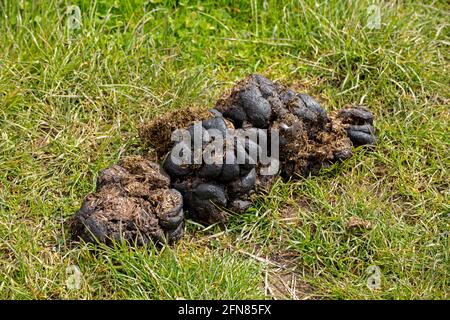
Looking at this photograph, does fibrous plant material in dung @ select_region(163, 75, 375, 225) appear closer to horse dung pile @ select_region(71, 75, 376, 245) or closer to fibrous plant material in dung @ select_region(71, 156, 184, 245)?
horse dung pile @ select_region(71, 75, 376, 245)

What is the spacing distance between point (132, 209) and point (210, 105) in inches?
44.6

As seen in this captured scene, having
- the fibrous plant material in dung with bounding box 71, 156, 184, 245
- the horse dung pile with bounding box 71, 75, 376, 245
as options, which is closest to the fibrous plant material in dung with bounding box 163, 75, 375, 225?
the horse dung pile with bounding box 71, 75, 376, 245

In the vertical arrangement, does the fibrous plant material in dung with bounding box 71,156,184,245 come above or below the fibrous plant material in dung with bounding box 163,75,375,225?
below

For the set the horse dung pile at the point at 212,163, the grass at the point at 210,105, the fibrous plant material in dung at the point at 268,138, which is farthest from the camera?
the fibrous plant material in dung at the point at 268,138

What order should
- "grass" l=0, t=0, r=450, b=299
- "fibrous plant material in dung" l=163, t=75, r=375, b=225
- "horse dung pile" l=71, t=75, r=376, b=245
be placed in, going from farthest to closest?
"fibrous plant material in dung" l=163, t=75, r=375, b=225, "horse dung pile" l=71, t=75, r=376, b=245, "grass" l=0, t=0, r=450, b=299

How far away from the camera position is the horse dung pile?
12.6 feet

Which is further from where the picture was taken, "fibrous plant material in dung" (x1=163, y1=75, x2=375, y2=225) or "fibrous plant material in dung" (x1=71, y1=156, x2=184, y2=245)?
"fibrous plant material in dung" (x1=163, y1=75, x2=375, y2=225)

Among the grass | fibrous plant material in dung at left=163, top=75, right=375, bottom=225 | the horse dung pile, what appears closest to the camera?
the grass

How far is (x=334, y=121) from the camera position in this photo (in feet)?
14.7

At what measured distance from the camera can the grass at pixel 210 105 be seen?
373cm

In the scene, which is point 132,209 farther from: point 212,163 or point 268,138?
point 268,138

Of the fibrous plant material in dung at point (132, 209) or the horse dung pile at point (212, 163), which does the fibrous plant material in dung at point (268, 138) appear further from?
the fibrous plant material in dung at point (132, 209)

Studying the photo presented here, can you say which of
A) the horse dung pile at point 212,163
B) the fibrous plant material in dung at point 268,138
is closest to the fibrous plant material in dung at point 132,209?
the horse dung pile at point 212,163

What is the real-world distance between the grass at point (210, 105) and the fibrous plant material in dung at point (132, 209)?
90mm
